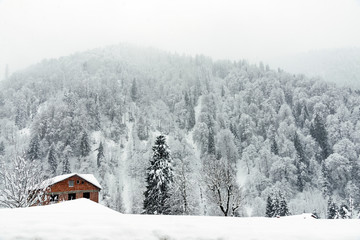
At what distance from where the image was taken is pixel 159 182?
101ft

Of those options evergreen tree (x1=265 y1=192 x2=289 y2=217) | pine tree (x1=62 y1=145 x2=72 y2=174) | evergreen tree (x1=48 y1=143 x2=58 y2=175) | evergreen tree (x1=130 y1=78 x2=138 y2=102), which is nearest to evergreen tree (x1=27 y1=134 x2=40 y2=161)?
evergreen tree (x1=48 y1=143 x2=58 y2=175)

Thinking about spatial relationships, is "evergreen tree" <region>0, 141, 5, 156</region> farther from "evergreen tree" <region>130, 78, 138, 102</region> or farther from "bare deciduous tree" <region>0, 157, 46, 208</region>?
"bare deciduous tree" <region>0, 157, 46, 208</region>

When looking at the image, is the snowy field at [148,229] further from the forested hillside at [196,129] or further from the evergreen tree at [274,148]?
the evergreen tree at [274,148]

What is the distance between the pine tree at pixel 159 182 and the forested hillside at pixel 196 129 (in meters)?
21.4

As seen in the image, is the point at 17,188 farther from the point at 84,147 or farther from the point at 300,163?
the point at 300,163

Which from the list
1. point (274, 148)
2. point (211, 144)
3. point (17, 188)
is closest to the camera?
point (17, 188)

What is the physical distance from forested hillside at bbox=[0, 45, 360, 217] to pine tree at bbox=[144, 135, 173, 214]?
841 inches

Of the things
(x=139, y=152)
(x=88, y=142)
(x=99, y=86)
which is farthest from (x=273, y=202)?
(x=99, y=86)

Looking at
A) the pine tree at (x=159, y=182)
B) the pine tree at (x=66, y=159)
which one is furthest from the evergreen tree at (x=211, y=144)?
the pine tree at (x=159, y=182)

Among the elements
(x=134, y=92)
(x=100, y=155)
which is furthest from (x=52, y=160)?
(x=134, y=92)

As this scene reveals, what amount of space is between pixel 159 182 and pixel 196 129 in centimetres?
8708

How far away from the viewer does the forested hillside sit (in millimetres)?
80250

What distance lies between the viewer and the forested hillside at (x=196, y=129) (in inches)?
3159

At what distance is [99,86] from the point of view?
14825cm
